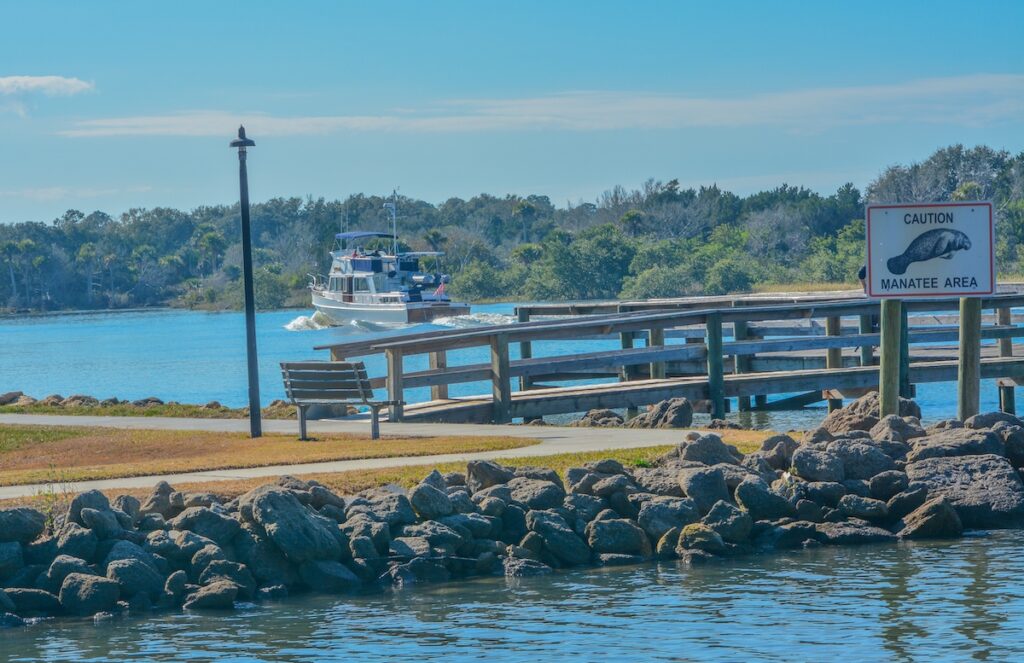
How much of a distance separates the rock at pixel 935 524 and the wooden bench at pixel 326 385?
235 inches

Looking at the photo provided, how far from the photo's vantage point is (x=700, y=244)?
121 m

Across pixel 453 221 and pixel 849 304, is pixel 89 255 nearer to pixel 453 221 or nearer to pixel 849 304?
pixel 453 221

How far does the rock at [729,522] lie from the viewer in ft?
44.0

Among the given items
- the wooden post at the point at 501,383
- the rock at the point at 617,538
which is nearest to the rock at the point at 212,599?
the rock at the point at 617,538

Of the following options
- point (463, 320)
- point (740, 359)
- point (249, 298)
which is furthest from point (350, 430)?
point (463, 320)

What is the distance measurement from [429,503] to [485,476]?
0.97m

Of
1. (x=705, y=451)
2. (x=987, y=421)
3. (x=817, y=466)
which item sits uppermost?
(x=987, y=421)

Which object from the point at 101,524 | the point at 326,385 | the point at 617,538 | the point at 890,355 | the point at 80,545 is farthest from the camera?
the point at 326,385

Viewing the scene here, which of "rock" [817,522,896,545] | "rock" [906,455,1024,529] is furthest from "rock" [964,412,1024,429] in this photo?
"rock" [817,522,896,545]

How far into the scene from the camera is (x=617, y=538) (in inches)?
520

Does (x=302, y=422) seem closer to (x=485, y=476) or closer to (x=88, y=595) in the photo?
(x=485, y=476)

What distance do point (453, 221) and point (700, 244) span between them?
6324 centimetres

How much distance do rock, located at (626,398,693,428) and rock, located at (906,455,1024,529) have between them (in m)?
5.01

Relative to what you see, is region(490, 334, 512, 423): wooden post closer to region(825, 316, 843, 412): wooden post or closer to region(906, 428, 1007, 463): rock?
region(906, 428, 1007, 463): rock
